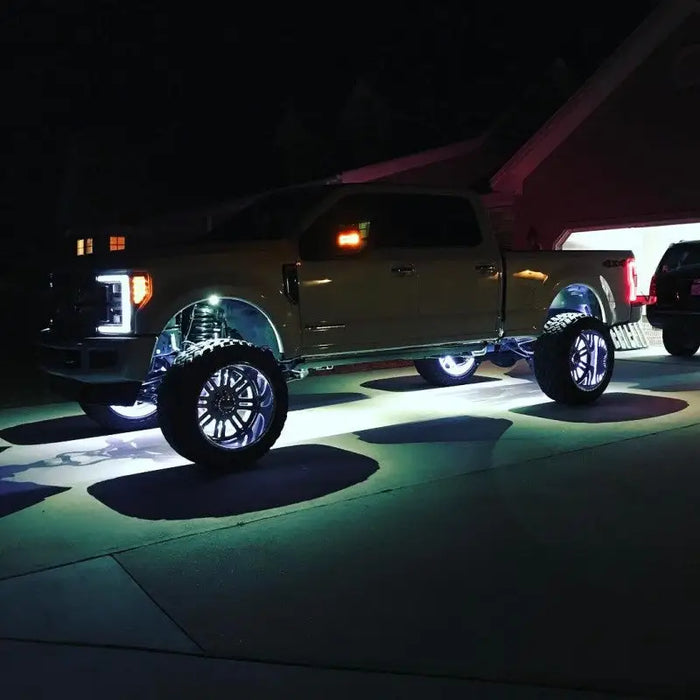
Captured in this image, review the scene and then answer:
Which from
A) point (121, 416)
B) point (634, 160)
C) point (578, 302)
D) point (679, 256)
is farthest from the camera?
point (634, 160)

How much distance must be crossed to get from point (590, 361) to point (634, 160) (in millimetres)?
9596

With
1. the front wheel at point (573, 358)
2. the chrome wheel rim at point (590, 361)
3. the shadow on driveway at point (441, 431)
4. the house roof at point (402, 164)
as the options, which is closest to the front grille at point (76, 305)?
the shadow on driveway at point (441, 431)

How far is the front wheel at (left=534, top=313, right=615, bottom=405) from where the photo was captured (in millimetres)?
9438

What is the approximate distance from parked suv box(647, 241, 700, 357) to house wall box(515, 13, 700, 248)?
9.43 feet

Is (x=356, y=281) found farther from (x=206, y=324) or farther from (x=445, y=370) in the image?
(x=445, y=370)

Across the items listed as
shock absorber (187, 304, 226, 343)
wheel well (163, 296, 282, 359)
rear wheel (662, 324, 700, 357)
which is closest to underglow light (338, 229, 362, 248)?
wheel well (163, 296, 282, 359)

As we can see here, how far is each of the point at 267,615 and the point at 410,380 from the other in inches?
313

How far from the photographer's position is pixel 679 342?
578 inches

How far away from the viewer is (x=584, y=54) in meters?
30.7

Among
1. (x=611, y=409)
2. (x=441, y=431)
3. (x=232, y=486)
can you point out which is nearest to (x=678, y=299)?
(x=611, y=409)

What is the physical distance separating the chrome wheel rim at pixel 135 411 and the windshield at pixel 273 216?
1729 mm

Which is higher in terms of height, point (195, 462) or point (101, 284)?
point (101, 284)

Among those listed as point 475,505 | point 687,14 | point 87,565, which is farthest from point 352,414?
point 687,14

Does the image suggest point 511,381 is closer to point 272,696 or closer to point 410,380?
point 410,380
